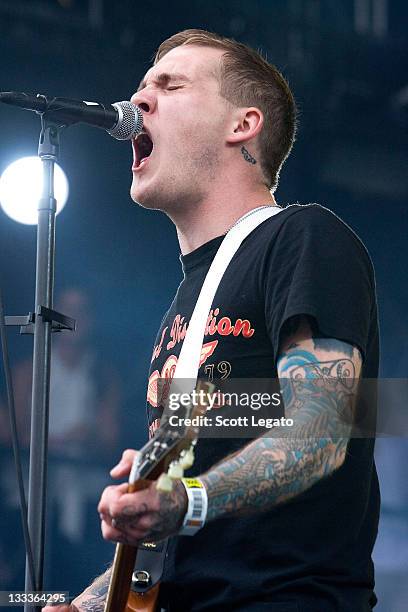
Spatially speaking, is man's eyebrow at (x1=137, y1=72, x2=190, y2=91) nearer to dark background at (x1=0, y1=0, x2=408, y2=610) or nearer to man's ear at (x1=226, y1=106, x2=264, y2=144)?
man's ear at (x1=226, y1=106, x2=264, y2=144)

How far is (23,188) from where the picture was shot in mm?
3424

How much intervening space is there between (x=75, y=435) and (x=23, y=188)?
42.2 inches

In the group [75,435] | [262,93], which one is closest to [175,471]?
[262,93]

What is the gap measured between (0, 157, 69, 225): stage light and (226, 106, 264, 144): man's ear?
1018 mm

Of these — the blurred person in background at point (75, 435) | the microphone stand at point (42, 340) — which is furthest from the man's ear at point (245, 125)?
the blurred person in background at point (75, 435)

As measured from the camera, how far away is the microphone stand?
66.2 inches

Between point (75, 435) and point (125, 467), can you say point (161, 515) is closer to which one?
point (125, 467)

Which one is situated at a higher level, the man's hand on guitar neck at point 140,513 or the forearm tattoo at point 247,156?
the forearm tattoo at point 247,156

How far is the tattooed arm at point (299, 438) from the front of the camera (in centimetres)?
132

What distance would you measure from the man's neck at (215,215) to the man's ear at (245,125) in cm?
14

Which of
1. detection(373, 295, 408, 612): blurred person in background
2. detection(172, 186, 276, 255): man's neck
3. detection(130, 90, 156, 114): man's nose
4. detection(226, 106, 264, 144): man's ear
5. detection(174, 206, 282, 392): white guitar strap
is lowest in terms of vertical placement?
detection(373, 295, 408, 612): blurred person in background

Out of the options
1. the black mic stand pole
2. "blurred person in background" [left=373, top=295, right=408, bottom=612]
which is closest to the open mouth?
the black mic stand pole

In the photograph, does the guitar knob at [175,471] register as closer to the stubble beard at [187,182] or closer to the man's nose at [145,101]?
the stubble beard at [187,182]

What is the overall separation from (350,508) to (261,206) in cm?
74
